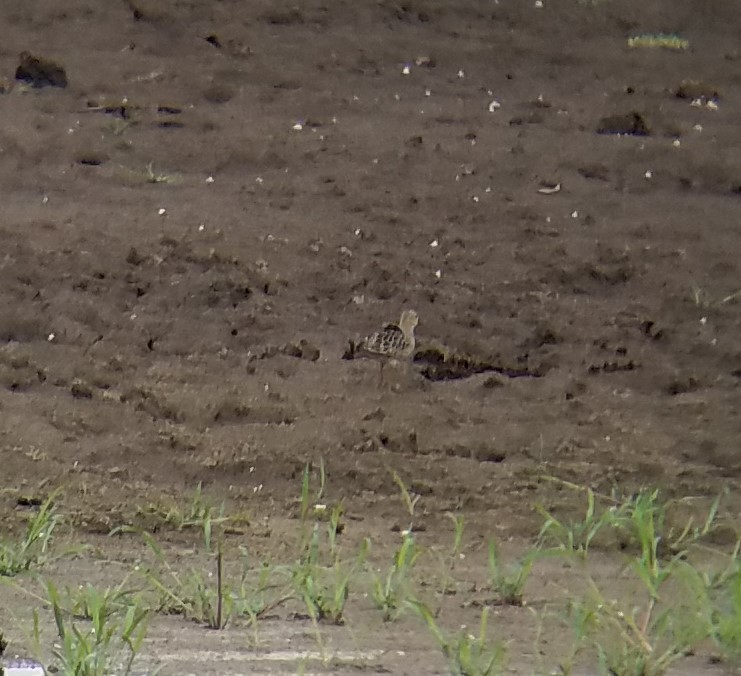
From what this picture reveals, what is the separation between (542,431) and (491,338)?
42 cm

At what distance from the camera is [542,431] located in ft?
7.73

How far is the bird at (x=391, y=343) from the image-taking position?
2.61m

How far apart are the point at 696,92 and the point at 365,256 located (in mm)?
1994

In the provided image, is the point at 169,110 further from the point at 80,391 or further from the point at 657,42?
the point at 657,42

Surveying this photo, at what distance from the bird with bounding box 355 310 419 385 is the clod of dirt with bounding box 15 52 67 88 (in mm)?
2065

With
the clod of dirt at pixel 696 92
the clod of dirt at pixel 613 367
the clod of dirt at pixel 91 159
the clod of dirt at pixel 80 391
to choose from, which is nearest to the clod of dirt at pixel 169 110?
the clod of dirt at pixel 91 159

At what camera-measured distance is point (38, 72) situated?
3883 millimetres

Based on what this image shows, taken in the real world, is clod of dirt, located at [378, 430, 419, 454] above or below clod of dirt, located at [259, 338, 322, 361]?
below

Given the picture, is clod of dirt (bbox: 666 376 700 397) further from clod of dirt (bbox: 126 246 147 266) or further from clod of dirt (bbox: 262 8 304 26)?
clod of dirt (bbox: 262 8 304 26)

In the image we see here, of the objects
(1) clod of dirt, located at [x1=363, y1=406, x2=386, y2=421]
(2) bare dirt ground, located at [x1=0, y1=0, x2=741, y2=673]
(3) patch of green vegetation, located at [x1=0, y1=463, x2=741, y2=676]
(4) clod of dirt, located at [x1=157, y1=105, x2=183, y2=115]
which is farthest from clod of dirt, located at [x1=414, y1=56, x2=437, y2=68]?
(3) patch of green vegetation, located at [x1=0, y1=463, x2=741, y2=676]

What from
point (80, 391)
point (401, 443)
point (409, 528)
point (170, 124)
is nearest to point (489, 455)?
point (401, 443)

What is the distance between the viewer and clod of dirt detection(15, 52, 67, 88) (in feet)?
12.7

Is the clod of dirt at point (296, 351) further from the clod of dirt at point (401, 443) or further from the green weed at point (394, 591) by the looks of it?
the green weed at point (394, 591)

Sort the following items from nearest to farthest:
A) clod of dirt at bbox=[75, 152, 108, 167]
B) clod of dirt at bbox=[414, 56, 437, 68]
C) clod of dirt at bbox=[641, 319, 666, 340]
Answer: clod of dirt at bbox=[641, 319, 666, 340]
clod of dirt at bbox=[75, 152, 108, 167]
clod of dirt at bbox=[414, 56, 437, 68]
